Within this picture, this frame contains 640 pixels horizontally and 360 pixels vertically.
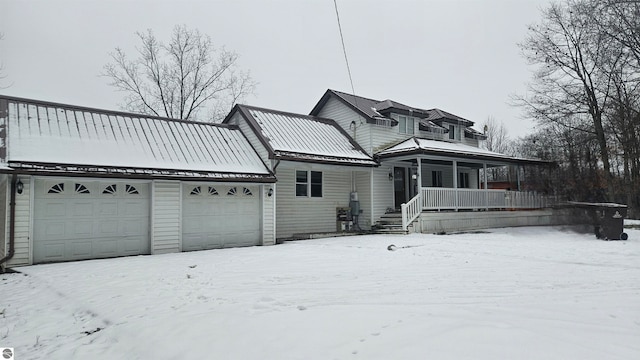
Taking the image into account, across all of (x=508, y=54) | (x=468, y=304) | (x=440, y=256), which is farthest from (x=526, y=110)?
(x=468, y=304)

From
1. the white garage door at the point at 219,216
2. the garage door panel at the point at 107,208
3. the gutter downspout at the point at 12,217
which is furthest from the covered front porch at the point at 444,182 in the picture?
the gutter downspout at the point at 12,217

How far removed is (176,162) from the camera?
12.0 m

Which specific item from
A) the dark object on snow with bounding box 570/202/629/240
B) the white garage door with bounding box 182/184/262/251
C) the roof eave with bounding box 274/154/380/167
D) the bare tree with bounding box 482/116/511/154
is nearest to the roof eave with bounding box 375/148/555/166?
the roof eave with bounding box 274/154/380/167

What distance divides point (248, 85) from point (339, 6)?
23.2 metres

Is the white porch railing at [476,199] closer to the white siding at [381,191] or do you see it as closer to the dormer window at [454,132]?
the white siding at [381,191]

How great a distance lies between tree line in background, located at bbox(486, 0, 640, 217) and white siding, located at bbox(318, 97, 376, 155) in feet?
32.6

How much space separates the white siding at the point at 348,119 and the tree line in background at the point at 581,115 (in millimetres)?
9931

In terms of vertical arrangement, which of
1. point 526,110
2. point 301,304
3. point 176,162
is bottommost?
point 301,304

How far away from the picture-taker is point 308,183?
53.1 feet

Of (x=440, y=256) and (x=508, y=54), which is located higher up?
(x=508, y=54)

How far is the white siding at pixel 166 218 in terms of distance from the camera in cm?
1134

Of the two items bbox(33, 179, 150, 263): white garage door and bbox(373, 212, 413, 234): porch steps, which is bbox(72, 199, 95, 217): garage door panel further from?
bbox(373, 212, 413, 234): porch steps

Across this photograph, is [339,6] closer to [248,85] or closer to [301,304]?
[301,304]

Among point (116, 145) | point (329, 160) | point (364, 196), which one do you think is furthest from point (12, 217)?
point (364, 196)
